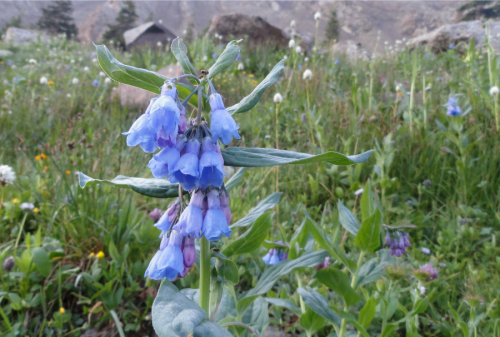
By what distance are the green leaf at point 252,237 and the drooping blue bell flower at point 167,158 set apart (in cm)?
33

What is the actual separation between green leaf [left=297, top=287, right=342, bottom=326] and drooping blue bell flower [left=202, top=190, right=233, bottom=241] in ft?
1.98

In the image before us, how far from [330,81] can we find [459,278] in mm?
4004

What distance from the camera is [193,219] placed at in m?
0.70

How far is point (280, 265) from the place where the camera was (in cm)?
109

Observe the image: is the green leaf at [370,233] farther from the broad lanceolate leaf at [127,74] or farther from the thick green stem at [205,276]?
the broad lanceolate leaf at [127,74]

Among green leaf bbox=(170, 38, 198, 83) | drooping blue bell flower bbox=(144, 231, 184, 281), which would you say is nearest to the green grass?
drooping blue bell flower bbox=(144, 231, 184, 281)

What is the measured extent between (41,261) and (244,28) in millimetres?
Answer: 10971

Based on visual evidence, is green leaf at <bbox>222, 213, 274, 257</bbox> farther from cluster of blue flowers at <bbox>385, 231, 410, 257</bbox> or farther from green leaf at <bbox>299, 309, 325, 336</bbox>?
cluster of blue flowers at <bbox>385, 231, 410, 257</bbox>

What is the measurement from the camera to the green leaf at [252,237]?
924 millimetres

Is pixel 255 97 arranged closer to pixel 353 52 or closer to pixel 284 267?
pixel 284 267

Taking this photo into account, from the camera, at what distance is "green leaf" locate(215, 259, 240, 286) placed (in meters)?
0.88

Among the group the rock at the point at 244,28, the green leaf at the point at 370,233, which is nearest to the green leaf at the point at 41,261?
the green leaf at the point at 370,233

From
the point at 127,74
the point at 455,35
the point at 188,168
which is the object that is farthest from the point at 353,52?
the point at 188,168

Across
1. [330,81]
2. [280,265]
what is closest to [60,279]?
[280,265]
